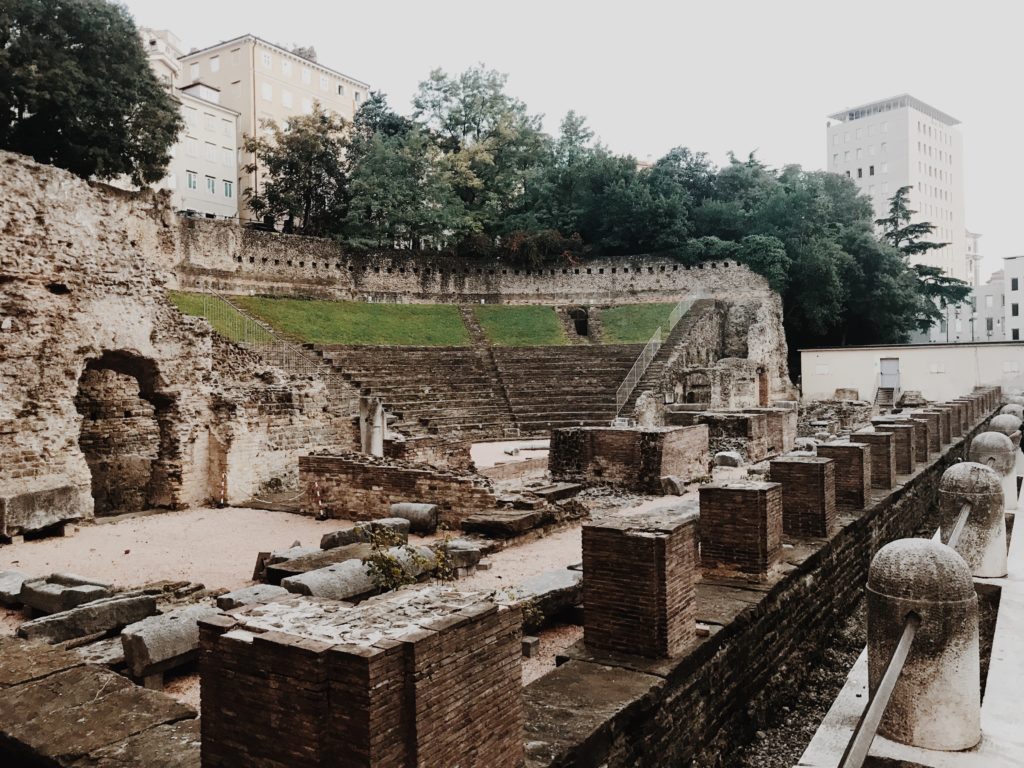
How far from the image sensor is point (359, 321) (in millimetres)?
31516

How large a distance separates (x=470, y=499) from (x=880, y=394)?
27814 millimetres

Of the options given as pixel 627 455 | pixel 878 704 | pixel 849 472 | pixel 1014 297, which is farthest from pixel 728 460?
pixel 1014 297

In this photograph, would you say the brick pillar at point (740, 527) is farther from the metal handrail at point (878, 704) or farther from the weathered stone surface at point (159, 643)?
the weathered stone surface at point (159, 643)

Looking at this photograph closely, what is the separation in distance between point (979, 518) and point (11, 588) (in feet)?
31.9

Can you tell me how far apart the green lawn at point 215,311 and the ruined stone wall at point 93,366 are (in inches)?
281

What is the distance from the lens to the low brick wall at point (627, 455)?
48.9 ft

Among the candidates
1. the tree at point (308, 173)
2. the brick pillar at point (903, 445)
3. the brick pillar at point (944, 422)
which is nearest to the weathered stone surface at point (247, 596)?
the brick pillar at point (903, 445)

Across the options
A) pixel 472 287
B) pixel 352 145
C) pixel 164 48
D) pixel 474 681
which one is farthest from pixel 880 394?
pixel 164 48

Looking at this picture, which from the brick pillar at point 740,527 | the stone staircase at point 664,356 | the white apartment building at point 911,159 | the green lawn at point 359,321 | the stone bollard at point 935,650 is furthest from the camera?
the white apartment building at point 911,159

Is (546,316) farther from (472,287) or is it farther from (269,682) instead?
(269,682)

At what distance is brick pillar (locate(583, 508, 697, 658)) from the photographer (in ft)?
15.7

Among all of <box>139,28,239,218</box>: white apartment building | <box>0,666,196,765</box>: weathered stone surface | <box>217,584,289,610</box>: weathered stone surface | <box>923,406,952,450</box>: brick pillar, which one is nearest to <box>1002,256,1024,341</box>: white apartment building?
<box>923,406,952,450</box>: brick pillar

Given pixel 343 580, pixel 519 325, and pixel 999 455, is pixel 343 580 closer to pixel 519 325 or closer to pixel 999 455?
pixel 999 455

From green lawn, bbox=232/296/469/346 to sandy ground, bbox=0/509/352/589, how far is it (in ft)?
45.5
